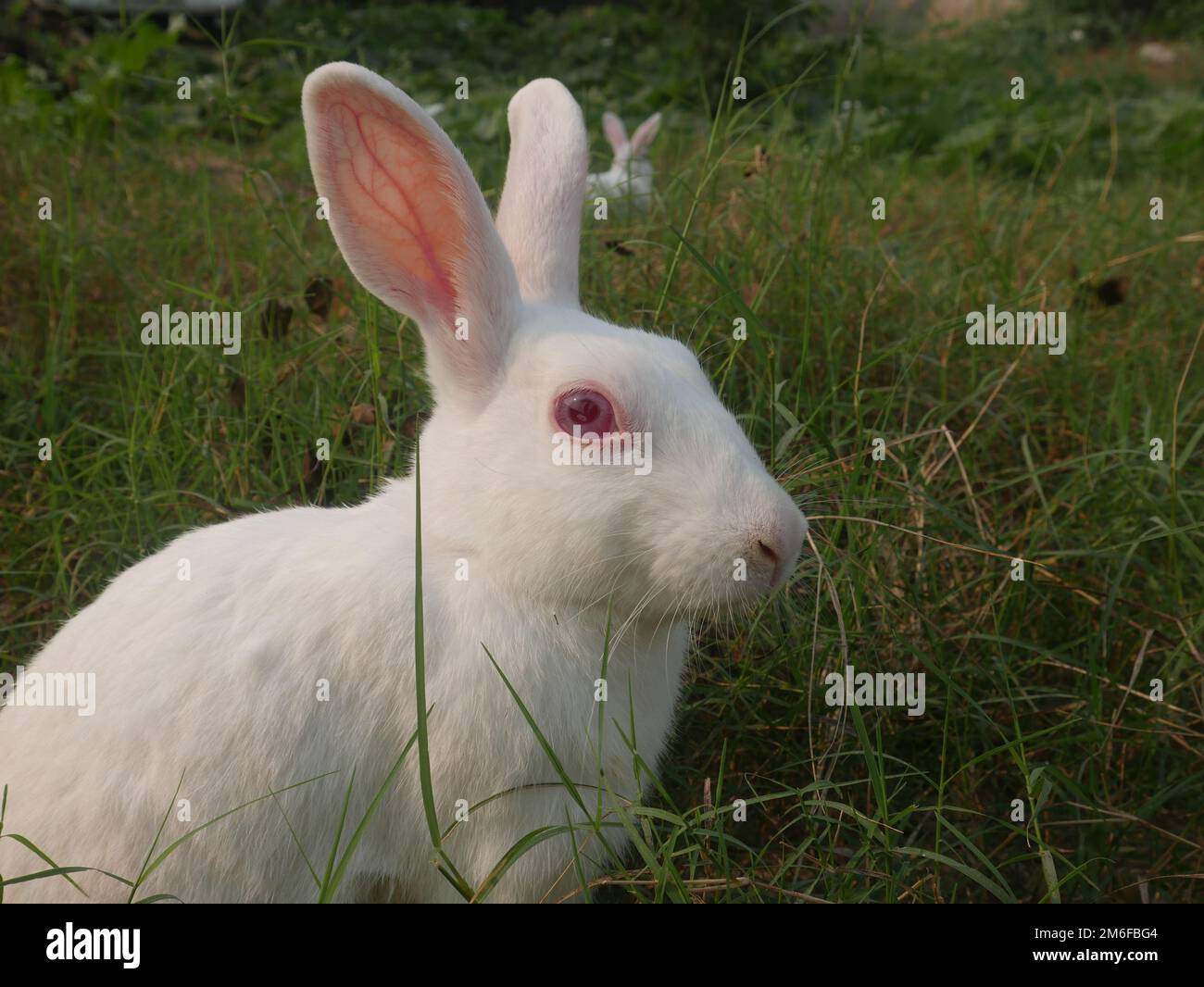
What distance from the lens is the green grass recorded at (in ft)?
9.39

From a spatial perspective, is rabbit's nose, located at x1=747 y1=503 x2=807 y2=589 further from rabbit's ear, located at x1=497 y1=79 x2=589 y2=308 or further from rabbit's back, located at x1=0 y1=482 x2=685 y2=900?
rabbit's ear, located at x1=497 y1=79 x2=589 y2=308

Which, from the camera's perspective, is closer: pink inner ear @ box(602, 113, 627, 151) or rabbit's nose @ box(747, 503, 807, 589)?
rabbit's nose @ box(747, 503, 807, 589)

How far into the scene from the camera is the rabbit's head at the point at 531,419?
7.68ft

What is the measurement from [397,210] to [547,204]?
39cm

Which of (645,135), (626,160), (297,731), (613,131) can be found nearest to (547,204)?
(297,731)

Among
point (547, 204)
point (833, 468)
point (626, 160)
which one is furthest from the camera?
point (626, 160)

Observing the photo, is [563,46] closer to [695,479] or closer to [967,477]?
[967,477]

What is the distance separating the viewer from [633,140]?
23.7 ft

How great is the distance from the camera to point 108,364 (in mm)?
4148

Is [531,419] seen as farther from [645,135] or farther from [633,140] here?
[633,140]

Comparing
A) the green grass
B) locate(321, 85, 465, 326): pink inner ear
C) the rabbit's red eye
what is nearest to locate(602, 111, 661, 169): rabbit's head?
the green grass

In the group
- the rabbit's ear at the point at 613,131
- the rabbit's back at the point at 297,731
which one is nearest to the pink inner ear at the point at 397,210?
the rabbit's back at the point at 297,731

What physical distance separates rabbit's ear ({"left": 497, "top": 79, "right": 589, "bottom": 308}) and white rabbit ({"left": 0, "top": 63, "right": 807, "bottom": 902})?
247 mm

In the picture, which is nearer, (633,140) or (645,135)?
(645,135)
